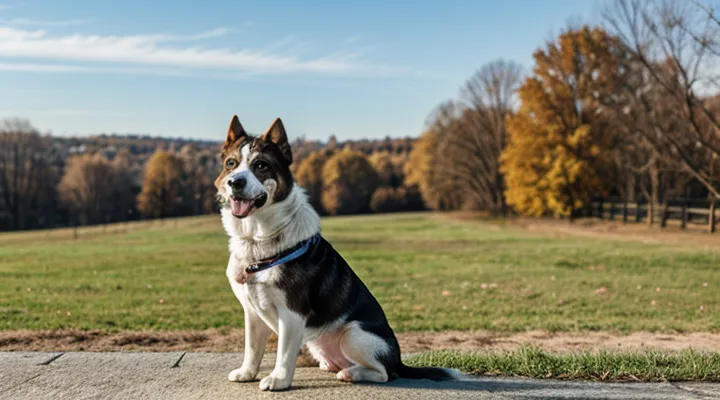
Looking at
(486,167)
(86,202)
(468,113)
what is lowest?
(86,202)

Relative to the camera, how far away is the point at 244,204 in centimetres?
449

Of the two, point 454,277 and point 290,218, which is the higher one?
point 290,218

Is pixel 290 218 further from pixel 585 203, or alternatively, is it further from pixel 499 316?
pixel 585 203

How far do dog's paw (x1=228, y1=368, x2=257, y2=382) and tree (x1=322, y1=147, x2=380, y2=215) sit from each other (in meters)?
98.6

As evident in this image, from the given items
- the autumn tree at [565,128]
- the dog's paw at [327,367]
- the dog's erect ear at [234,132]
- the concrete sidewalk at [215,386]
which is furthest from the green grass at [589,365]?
the autumn tree at [565,128]

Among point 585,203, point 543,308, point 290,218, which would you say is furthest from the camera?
point 585,203

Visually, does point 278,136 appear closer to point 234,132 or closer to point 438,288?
point 234,132

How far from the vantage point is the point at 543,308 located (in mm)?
13242

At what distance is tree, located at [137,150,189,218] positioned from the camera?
83.1 m

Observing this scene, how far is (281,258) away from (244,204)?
52cm

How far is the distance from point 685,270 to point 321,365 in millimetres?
17328

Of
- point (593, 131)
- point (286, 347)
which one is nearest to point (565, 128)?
point (593, 131)

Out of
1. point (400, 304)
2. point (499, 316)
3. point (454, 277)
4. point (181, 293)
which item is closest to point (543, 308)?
point (499, 316)

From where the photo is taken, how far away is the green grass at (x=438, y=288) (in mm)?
11398
